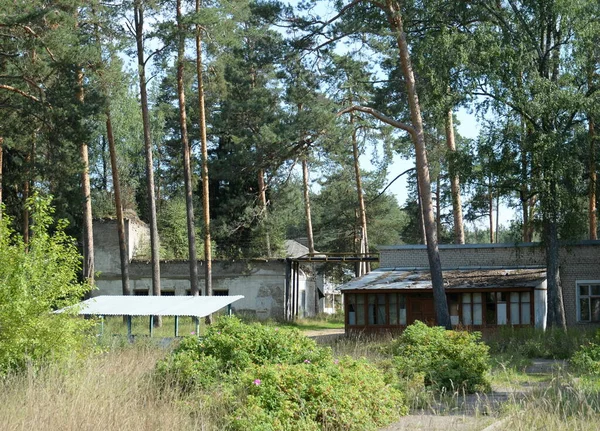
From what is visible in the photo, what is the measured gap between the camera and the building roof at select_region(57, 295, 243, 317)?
25.0 m

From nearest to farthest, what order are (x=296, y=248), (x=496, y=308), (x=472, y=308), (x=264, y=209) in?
(x=496, y=308) < (x=472, y=308) < (x=264, y=209) < (x=296, y=248)

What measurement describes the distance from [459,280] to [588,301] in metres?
5.67

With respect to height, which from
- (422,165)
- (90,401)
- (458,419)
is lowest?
(458,419)

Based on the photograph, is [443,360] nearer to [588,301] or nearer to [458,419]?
[458,419]

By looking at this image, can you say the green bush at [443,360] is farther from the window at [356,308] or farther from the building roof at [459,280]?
the window at [356,308]

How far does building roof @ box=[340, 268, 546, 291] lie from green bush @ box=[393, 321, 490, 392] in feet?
49.5

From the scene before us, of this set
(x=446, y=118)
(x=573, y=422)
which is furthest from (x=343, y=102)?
(x=573, y=422)

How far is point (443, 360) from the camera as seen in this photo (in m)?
15.0

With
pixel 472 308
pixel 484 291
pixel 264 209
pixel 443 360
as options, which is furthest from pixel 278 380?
pixel 264 209

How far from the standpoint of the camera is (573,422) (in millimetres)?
8445

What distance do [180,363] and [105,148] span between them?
5420cm

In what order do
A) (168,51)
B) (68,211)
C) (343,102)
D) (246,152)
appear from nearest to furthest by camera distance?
1. (246,152)
2. (343,102)
3. (168,51)
4. (68,211)

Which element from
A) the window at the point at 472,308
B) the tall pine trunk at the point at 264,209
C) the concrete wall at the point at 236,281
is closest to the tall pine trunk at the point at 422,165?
the window at the point at 472,308

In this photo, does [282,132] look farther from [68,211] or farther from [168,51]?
[68,211]
